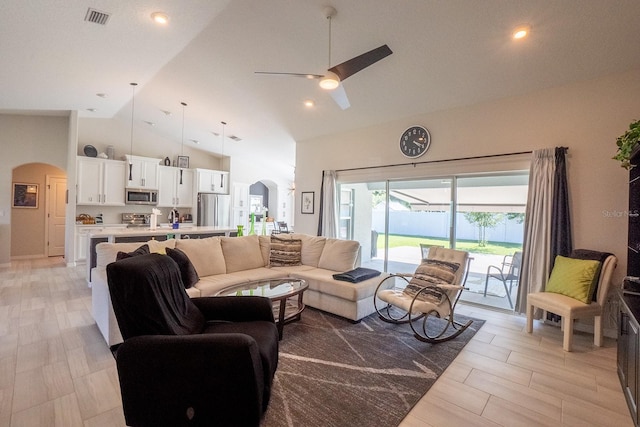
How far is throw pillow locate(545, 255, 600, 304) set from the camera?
3082 mm

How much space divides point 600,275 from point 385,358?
2.45 metres

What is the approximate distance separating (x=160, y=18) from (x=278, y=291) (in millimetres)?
3341

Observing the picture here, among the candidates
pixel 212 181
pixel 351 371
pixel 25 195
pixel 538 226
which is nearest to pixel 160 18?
pixel 351 371

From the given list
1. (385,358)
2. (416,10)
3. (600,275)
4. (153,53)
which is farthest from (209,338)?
(153,53)

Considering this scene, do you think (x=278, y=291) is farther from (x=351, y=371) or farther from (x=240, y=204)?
(x=240, y=204)

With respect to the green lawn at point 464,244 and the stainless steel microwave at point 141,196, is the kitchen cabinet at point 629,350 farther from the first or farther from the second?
the stainless steel microwave at point 141,196

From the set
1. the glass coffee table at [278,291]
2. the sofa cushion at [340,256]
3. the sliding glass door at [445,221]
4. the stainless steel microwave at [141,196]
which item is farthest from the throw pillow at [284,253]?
the stainless steel microwave at [141,196]

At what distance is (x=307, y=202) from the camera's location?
6.59 meters

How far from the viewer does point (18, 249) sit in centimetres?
729

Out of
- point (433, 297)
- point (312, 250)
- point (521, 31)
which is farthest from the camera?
→ point (312, 250)

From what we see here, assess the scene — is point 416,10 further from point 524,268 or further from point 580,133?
point 524,268

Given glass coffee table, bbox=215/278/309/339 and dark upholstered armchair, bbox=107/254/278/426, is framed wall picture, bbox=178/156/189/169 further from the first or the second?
dark upholstered armchair, bbox=107/254/278/426

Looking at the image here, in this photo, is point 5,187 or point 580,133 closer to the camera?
point 580,133

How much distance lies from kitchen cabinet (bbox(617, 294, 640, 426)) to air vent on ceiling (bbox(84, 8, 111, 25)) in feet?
17.3
